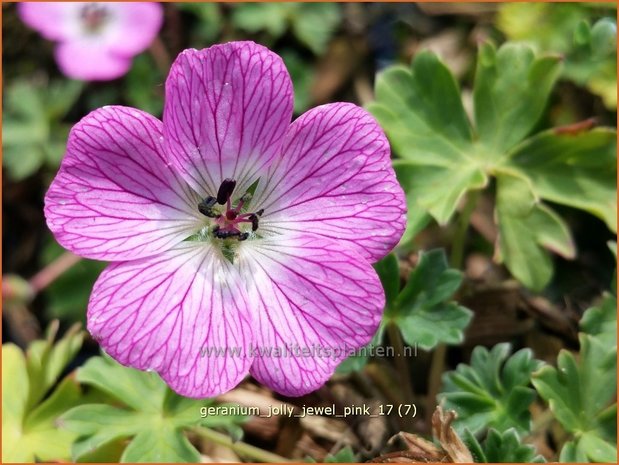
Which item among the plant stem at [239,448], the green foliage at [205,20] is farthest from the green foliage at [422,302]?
the green foliage at [205,20]

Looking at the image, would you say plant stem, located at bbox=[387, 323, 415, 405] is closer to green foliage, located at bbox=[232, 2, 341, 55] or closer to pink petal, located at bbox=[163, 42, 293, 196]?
pink petal, located at bbox=[163, 42, 293, 196]

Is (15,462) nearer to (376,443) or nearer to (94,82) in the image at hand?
(376,443)

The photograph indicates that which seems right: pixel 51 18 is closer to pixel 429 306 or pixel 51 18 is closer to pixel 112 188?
pixel 112 188

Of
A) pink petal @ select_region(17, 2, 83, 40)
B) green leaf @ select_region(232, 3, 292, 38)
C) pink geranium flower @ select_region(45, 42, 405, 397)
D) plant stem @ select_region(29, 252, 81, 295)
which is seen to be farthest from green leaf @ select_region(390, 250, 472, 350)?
pink petal @ select_region(17, 2, 83, 40)

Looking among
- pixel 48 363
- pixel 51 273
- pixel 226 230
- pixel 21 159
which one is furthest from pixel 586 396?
pixel 21 159

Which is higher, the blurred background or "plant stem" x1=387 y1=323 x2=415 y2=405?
the blurred background
